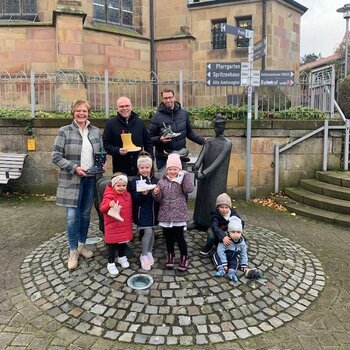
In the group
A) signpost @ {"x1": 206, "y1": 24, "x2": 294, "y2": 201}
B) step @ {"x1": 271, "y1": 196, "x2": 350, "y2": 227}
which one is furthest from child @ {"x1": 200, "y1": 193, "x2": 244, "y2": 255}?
signpost @ {"x1": 206, "y1": 24, "x2": 294, "y2": 201}

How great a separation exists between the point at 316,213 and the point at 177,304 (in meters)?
4.19

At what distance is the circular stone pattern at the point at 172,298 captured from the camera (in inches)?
126


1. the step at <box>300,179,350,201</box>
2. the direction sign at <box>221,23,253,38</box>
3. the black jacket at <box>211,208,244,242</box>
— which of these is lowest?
the step at <box>300,179,350,201</box>

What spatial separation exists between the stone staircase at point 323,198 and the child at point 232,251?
314cm

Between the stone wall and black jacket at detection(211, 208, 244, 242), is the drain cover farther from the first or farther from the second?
the stone wall

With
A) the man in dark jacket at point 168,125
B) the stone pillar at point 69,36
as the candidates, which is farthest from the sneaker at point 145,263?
the stone pillar at point 69,36

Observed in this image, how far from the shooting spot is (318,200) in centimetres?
705

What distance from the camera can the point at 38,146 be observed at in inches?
326

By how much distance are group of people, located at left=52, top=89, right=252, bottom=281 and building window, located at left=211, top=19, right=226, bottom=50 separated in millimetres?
11339

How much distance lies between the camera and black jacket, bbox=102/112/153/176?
438 cm

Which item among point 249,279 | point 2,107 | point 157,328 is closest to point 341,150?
point 249,279

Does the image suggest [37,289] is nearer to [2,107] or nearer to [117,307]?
[117,307]

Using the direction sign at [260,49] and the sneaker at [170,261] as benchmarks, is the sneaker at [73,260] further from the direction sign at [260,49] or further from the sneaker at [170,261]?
the direction sign at [260,49]

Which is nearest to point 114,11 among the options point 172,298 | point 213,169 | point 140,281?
point 213,169
